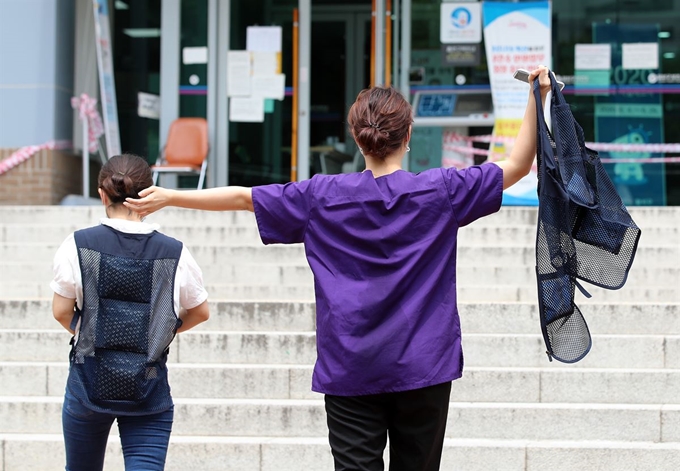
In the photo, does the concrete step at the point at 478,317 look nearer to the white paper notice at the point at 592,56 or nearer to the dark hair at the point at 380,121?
the dark hair at the point at 380,121

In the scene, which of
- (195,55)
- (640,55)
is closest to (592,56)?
(640,55)

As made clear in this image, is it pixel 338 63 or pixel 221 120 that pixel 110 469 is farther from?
pixel 338 63

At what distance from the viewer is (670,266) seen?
22.5ft

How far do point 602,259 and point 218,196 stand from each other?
1106 mm

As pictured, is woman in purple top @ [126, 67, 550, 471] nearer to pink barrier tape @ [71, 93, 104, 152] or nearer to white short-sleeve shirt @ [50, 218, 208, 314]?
white short-sleeve shirt @ [50, 218, 208, 314]

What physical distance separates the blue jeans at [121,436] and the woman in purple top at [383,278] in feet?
2.10

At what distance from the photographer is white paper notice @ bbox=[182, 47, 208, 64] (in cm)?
1031

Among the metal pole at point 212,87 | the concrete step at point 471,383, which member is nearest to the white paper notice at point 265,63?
the metal pole at point 212,87

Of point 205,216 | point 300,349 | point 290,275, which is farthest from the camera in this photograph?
point 205,216

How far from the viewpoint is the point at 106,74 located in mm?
9875

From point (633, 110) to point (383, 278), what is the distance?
307 inches

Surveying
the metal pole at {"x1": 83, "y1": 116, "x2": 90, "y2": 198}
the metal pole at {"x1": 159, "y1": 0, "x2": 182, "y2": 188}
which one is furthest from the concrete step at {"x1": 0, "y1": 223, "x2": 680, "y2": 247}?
the metal pole at {"x1": 159, "y1": 0, "x2": 182, "y2": 188}

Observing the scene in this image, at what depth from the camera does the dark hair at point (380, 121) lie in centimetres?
292

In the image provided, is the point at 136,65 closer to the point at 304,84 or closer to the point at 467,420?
the point at 304,84
